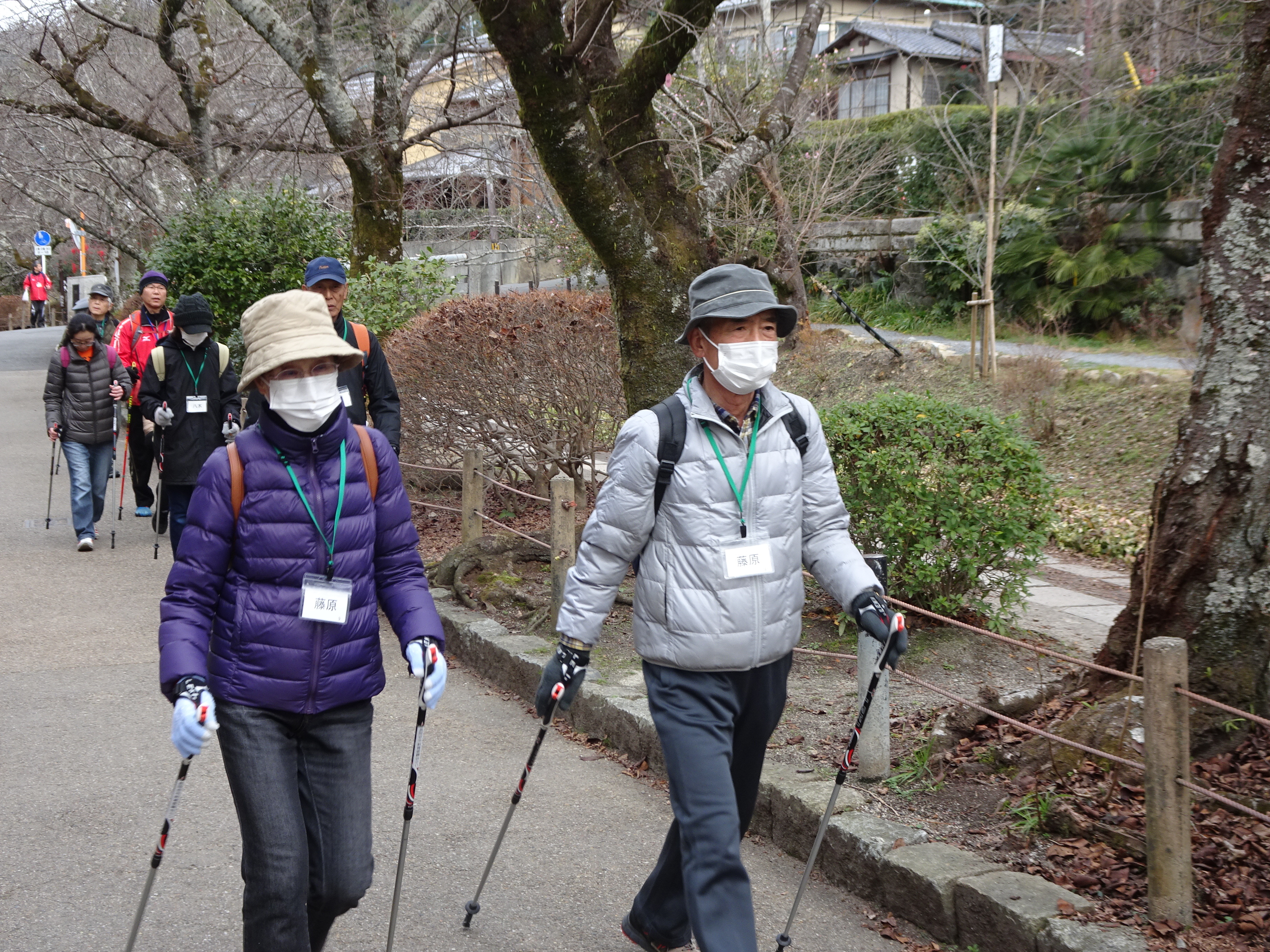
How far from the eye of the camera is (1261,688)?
167 inches

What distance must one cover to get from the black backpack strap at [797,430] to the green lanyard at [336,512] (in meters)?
1.27

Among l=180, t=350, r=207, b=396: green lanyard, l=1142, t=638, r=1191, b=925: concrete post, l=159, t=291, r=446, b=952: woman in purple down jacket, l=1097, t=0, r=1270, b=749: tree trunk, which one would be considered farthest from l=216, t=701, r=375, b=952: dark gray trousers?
l=180, t=350, r=207, b=396: green lanyard

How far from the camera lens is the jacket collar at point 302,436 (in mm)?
3131

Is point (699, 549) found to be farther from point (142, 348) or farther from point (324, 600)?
point (142, 348)

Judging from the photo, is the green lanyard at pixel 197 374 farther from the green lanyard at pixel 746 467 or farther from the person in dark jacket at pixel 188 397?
the green lanyard at pixel 746 467

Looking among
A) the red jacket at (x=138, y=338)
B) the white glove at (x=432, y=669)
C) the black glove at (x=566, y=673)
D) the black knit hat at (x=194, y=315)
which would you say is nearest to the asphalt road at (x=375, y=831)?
the black glove at (x=566, y=673)

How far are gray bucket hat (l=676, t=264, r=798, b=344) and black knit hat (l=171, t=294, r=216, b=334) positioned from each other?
5.84 m

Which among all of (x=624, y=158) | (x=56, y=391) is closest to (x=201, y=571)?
(x=624, y=158)

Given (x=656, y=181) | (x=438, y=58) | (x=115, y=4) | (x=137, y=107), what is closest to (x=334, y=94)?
(x=438, y=58)

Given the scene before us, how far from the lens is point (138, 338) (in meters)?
11.3

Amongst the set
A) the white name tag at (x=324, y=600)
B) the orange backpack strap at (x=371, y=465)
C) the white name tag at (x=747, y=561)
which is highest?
the orange backpack strap at (x=371, y=465)

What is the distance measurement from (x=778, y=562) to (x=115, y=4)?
21.8m

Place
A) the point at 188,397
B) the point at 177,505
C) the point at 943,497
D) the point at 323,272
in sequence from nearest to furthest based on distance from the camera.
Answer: the point at 943,497
the point at 323,272
the point at 188,397
the point at 177,505

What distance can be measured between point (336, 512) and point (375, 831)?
84.7 inches
